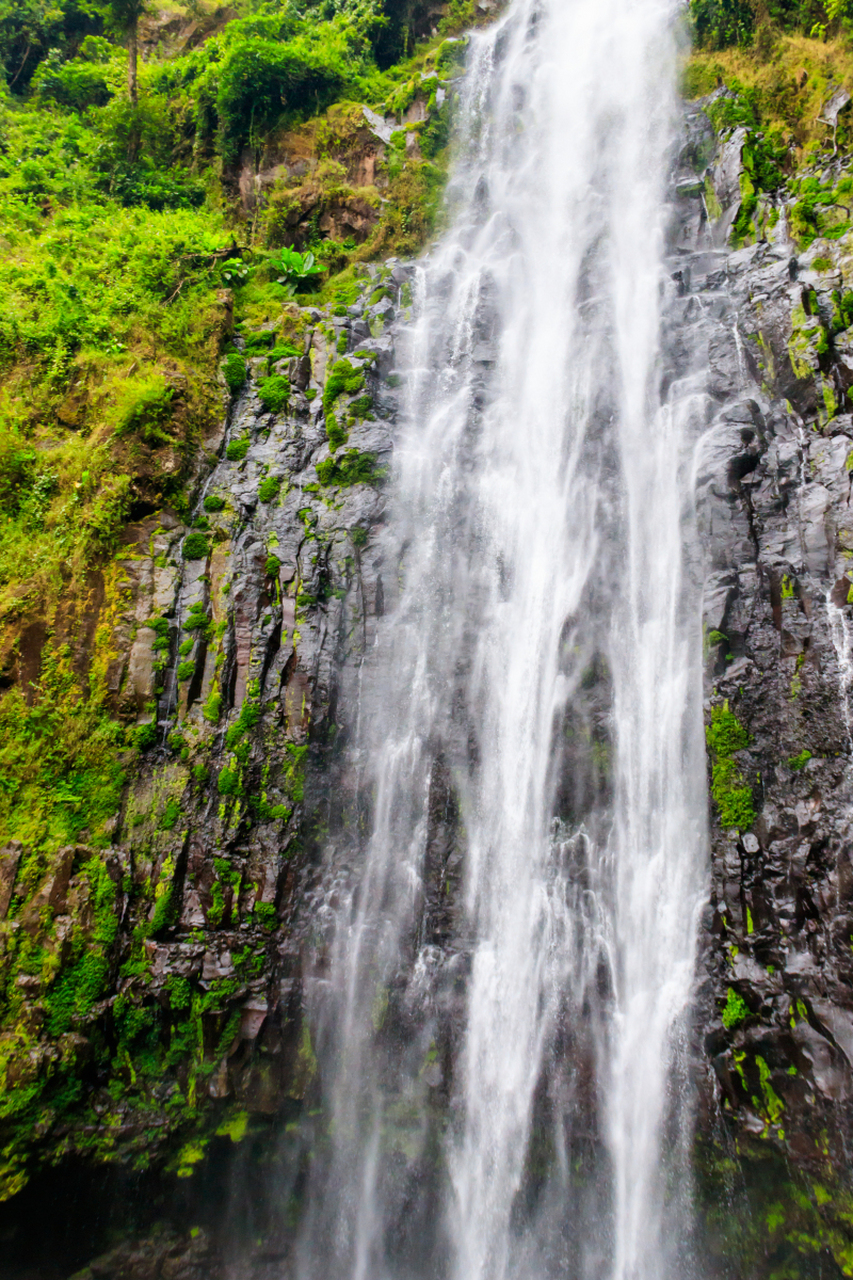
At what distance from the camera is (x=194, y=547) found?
9.86m

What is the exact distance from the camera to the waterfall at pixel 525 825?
737cm

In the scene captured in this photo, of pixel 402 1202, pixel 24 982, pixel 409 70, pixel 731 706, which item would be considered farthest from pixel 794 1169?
pixel 409 70

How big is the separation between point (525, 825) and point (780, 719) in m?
3.54

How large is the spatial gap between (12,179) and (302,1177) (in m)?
19.9

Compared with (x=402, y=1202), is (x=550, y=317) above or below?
above

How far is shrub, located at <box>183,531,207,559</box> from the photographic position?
983cm

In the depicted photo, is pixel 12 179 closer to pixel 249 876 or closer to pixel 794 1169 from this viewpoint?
pixel 249 876

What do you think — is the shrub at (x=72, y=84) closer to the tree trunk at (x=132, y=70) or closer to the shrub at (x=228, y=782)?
the tree trunk at (x=132, y=70)

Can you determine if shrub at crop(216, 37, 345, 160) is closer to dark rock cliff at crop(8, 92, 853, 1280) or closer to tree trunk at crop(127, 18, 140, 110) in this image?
tree trunk at crop(127, 18, 140, 110)

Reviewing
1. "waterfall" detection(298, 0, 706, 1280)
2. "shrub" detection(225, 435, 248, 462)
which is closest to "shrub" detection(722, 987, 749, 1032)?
"waterfall" detection(298, 0, 706, 1280)

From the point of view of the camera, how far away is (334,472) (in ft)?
36.2

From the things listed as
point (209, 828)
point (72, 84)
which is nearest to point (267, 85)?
point (72, 84)

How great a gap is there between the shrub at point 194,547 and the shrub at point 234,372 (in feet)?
11.0

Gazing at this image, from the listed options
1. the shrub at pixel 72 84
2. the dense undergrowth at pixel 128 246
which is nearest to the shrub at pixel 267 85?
the dense undergrowth at pixel 128 246
